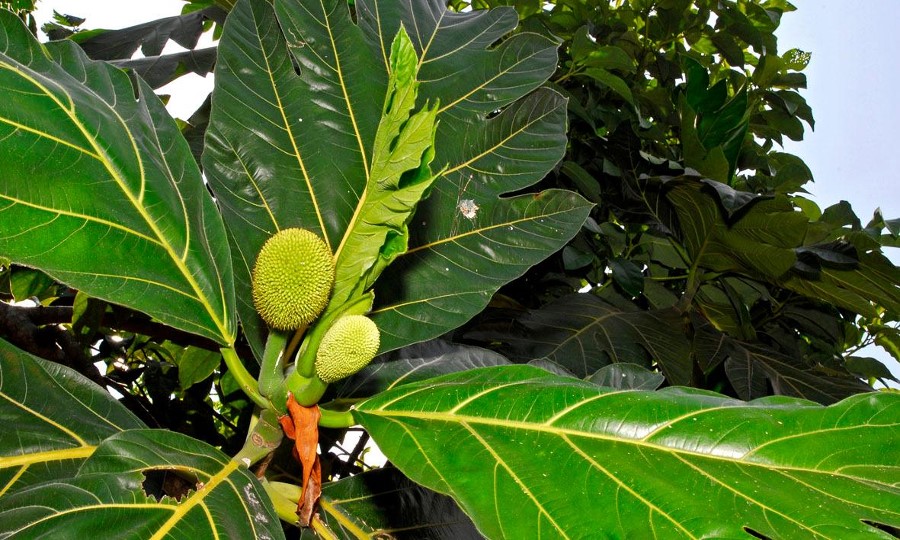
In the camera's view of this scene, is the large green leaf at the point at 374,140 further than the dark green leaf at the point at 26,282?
No

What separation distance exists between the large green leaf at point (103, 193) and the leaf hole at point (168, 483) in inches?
5.1

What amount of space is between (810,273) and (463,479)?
1.37 meters

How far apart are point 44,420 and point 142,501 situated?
9.3 inches

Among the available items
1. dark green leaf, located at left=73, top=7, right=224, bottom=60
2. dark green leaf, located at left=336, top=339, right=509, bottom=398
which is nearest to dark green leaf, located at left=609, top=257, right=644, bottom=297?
dark green leaf, located at left=336, top=339, right=509, bottom=398

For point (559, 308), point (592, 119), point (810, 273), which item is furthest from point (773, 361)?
point (592, 119)

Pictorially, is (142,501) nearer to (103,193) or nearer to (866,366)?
(103,193)

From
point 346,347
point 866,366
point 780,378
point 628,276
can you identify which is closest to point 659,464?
point 346,347

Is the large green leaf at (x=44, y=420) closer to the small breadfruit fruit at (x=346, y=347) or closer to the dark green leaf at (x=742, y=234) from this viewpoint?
the small breadfruit fruit at (x=346, y=347)

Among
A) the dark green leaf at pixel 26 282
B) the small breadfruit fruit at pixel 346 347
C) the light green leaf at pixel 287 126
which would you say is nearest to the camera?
the small breadfruit fruit at pixel 346 347

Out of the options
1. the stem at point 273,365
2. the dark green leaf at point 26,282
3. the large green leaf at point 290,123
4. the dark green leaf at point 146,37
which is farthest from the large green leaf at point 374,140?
the dark green leaf at point 26,282

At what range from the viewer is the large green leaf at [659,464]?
47cm

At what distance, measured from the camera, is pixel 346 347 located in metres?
0.59

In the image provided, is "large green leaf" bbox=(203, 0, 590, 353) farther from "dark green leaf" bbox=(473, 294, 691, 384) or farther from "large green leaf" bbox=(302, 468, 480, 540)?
"dark green leaf" bbox=(473, 294, 691, 384)

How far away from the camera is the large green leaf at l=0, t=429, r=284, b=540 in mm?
475
